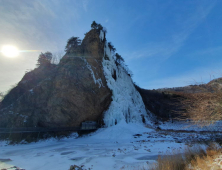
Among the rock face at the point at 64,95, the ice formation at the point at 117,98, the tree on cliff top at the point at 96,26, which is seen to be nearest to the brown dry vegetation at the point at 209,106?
the ice formation at the point at 117,98

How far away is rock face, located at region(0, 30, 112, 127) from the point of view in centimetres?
1566

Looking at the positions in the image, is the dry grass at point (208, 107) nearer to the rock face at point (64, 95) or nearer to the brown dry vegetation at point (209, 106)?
the brown dry vegetation at point (209, 106)

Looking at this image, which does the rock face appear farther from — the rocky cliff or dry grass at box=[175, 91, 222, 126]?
dry grass at box=[175, 91, 222, 126]

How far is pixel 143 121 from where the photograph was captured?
950 inches

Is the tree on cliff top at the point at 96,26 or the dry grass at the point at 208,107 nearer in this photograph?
the dry grass at the point at 208,107

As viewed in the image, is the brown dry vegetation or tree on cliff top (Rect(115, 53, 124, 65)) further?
tree on cliff top (Rect(115, 53, 124, 65))

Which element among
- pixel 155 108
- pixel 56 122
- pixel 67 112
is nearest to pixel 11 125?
pixel 56 122

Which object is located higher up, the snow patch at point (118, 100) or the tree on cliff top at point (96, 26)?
the tree on cliff top at point (96, 26)

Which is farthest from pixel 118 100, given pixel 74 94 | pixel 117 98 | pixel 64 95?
pixel 64 95

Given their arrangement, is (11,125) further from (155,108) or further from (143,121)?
(155,108)

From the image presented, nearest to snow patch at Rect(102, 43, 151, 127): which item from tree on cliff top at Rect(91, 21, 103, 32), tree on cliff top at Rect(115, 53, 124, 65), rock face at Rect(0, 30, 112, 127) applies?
rock face at Rect(0, 30, 112, 127)

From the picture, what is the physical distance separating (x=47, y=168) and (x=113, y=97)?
1622 cm

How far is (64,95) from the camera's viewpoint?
1764 centimetres

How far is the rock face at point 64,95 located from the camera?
51.4 feet
